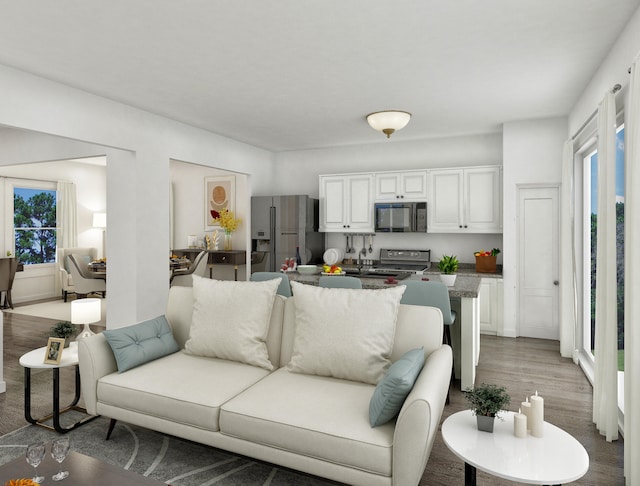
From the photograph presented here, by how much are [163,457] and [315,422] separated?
112cm

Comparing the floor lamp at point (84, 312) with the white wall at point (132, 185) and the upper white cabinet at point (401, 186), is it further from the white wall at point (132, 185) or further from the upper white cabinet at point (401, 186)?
the upper white cabinet at point (401, 186)

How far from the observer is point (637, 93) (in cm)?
222

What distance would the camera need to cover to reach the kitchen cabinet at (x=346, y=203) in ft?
20.6

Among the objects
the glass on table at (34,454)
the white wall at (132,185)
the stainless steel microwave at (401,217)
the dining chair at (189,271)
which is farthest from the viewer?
the dining chair at (189,271)

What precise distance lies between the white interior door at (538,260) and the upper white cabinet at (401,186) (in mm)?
1261

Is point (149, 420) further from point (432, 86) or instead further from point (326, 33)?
point (432, 86)

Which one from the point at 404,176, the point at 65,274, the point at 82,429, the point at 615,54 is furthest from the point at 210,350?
the point at 65,274

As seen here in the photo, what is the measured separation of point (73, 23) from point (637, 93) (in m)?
3.26

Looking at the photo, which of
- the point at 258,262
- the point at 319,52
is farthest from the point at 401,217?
the point at 319,52

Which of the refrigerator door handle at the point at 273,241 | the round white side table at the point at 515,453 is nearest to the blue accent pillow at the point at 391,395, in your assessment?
the round white side table at the point at 515,453

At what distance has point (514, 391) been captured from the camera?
3.61 m

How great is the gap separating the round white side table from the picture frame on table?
6.76m

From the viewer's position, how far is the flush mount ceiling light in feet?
14.5

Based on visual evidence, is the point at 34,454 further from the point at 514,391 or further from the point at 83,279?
the point at 83,279
